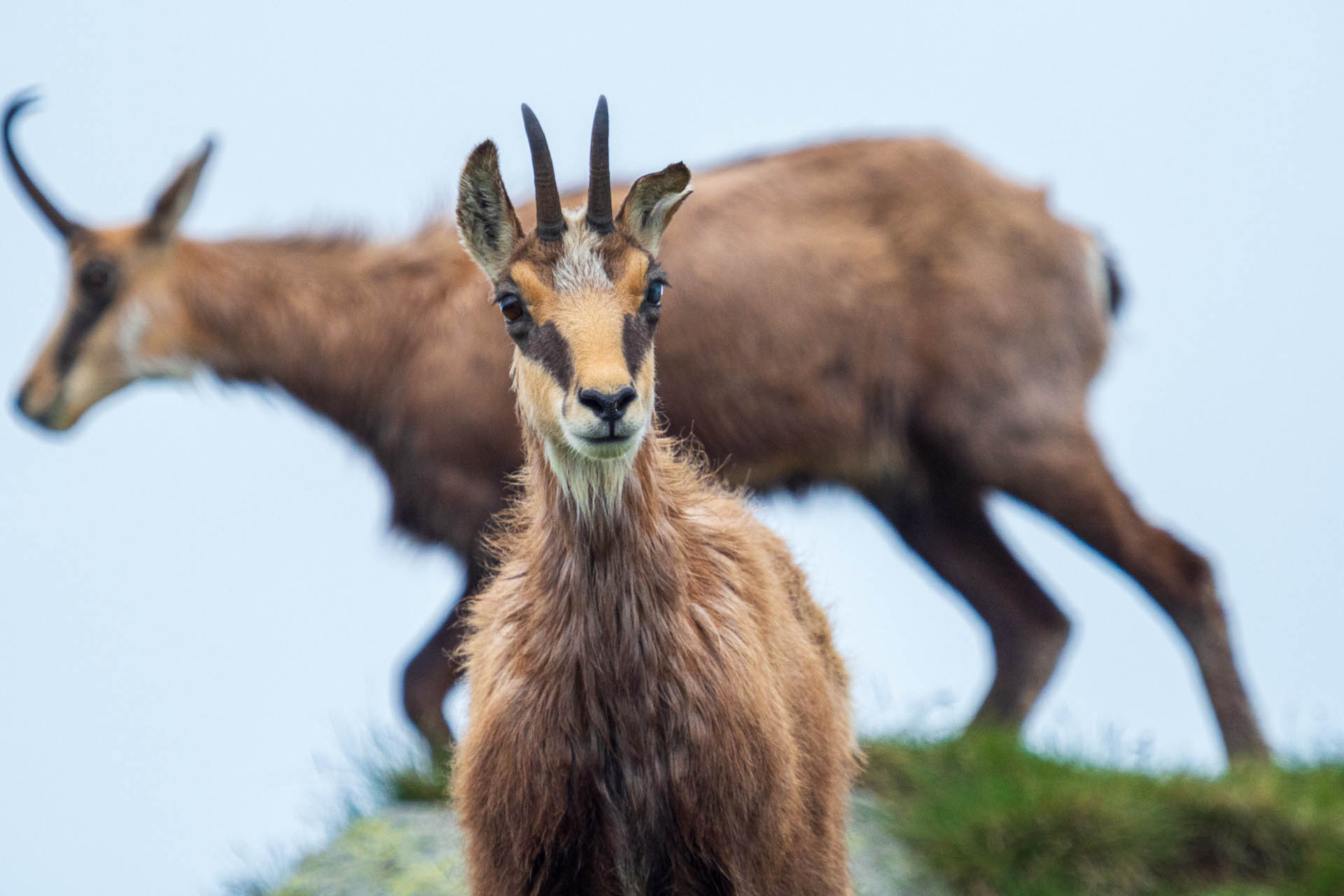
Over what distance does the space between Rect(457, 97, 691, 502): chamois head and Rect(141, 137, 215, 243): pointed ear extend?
15.1 ft

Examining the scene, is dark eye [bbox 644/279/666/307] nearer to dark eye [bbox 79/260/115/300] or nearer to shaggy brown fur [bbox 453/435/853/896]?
shaggy brown fur [bbox 453/435/853/896]

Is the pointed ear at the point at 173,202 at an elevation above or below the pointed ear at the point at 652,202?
below

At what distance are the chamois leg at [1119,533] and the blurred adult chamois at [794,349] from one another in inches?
0.4

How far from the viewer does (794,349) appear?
812 cm

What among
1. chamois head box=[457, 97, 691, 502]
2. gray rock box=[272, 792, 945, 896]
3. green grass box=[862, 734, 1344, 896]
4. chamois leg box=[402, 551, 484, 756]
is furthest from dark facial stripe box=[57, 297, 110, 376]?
chamois head box=[457, 97, 691, 502]

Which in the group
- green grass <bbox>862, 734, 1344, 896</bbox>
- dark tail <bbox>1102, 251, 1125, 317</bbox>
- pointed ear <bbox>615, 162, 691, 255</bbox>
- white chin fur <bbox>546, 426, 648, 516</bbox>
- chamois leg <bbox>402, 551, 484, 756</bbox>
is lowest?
green grass <bbox>862, 734, 1344, 896</bbox>

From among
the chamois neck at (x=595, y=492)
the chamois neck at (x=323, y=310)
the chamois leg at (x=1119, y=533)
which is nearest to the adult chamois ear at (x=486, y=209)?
the chamois neck at (x=595, y=492)

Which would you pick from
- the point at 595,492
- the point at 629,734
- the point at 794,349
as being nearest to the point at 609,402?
the point at 595,492

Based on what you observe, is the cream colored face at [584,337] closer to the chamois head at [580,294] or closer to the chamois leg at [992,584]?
the chamois head at [580,294]

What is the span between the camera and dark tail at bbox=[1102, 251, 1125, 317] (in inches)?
349

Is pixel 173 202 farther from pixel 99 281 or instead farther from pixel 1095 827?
pixel 1095 827

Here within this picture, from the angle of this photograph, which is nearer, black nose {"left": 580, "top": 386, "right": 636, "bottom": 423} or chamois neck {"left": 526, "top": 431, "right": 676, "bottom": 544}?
black nose {"left": 580, "top": 386, "right": 636, "bottom": 423}

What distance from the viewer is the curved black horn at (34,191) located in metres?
8.47

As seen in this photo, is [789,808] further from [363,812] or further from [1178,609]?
[1178,609]
